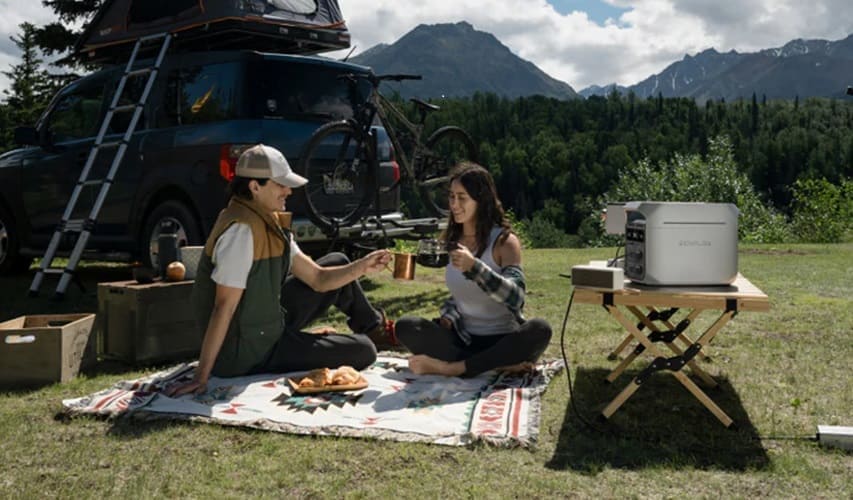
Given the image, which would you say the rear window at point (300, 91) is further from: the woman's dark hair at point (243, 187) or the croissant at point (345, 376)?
the croissant at point (345, 376)

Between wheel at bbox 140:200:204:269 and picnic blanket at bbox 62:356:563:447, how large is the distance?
233cm

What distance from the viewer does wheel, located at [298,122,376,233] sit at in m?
6.83

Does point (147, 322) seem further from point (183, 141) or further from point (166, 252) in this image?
point (183, 141)

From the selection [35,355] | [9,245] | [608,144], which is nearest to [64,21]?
[9,245]

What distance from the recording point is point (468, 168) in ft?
14.5

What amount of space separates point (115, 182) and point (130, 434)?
4.37 m

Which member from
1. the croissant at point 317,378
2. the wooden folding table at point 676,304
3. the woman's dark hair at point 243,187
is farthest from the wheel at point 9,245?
the wooden folding table at point 676,304

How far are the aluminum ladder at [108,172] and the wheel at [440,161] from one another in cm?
271

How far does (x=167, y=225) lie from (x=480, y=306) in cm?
348

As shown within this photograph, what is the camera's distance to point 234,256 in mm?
3914

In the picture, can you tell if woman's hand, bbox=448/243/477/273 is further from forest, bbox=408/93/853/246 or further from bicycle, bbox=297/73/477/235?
forest, bbox=408/93/853/246

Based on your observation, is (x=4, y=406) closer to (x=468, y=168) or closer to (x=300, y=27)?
(x=468, y=168)

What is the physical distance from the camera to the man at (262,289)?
155 inches

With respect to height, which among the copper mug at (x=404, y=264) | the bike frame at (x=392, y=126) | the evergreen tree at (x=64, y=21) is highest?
the evergreen tree at (x=64, y=21)
